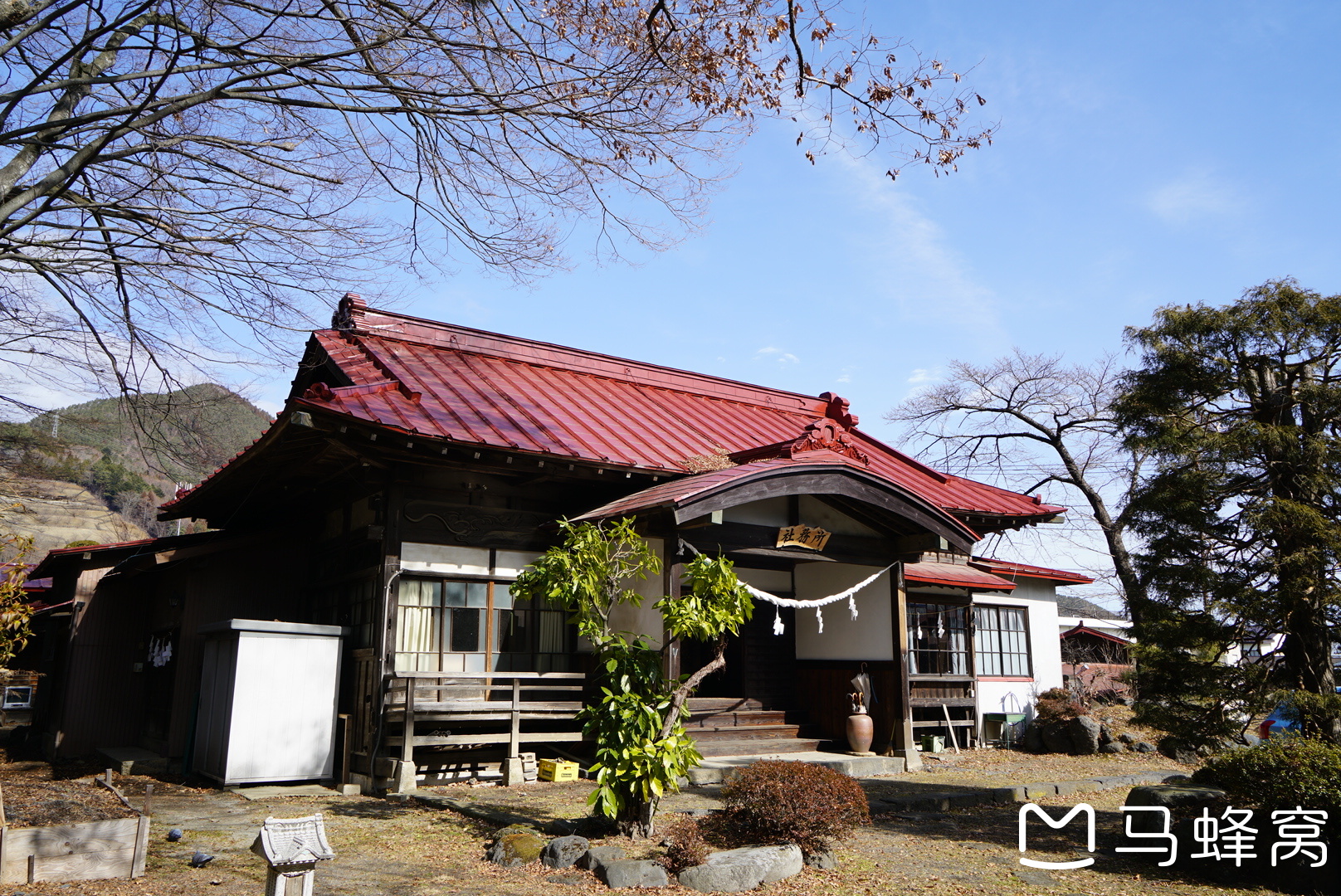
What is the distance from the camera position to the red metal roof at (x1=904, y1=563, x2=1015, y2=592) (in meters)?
15.6

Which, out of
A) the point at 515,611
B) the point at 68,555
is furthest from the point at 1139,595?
the point at 68,555

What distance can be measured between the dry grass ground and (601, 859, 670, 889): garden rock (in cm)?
11

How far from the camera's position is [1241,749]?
7316 millimetres

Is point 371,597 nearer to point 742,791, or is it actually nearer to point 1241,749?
point 742,791

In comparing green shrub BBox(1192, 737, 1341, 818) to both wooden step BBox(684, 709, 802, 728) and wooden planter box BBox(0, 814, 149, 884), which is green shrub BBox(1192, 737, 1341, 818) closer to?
wooden step BBox(684, 709, 802, 728)

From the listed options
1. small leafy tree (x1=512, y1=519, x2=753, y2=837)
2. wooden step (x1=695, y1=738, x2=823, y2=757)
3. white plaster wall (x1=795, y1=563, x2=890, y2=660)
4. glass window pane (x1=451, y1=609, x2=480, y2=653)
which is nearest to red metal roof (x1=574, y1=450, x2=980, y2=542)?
glass window pane (x1=451, y1=609, x2=480, y2=653)

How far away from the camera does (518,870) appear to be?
6.70m

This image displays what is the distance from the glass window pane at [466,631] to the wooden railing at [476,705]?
44 centimetres

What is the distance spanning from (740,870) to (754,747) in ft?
20.3

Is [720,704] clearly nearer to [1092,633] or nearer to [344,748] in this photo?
[344,748]

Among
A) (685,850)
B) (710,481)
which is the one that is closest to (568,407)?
(710,481)

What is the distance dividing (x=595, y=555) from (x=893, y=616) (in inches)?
281

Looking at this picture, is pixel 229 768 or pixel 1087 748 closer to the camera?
pixel 229 768

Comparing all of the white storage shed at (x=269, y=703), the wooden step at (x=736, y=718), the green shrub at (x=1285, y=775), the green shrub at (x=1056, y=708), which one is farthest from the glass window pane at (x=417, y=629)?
the green shrub at (x=1056, y=708)
